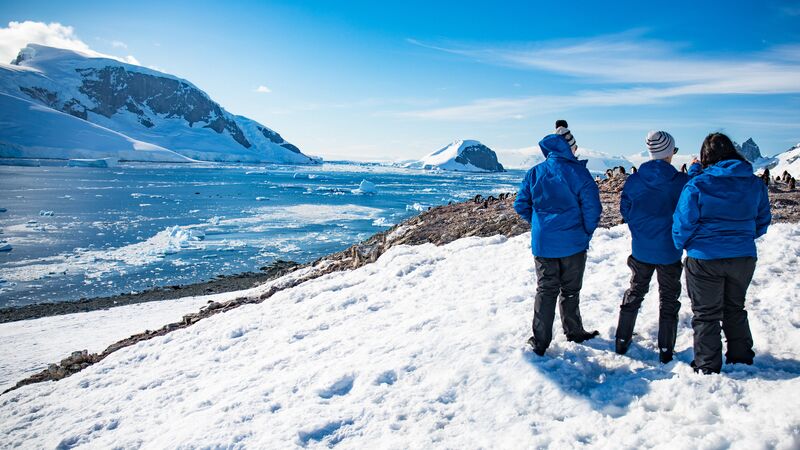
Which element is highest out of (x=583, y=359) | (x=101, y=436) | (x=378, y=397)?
(x=583, y=359)

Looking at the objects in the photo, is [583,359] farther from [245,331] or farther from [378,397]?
[245,331]

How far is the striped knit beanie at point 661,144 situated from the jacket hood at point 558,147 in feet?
2.33

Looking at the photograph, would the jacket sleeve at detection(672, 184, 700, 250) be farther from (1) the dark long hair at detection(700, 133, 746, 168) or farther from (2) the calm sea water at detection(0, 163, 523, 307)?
(2) the calm sea water at detection(0, 163, 523, 307)

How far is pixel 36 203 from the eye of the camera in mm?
51031

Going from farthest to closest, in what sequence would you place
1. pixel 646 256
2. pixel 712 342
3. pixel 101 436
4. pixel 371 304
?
1. pixel 371 304
2. pixel 101 436
3. pixel 646 256
4. pixel 712 342

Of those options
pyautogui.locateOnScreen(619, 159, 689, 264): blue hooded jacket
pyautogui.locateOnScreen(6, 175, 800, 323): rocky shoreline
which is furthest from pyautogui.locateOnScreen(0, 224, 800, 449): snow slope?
pyautogui.locateOnScreen(6, 175, 800, 323): rocky shoreline

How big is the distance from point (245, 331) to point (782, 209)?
1017 centimetres

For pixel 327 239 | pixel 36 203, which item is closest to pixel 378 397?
pixel 327 239

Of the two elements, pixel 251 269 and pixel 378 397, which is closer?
pixel 378 397

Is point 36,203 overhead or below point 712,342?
below

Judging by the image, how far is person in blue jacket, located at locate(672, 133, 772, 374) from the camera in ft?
12.5

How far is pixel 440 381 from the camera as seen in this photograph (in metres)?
4.63

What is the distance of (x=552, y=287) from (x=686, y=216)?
1.40 m

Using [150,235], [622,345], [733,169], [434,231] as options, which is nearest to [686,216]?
[733,169]
